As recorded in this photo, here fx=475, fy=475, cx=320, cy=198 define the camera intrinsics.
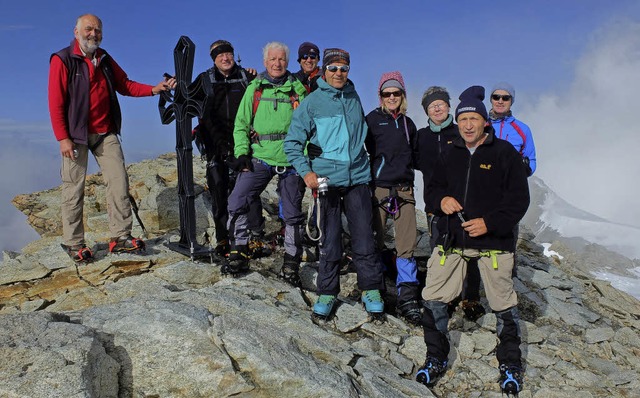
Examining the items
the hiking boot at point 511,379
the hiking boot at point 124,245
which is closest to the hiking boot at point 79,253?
the hiking boot at point 124,245

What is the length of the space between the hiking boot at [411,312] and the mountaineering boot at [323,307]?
1.28 m

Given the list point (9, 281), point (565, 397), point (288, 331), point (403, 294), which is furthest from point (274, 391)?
point (9, 281)

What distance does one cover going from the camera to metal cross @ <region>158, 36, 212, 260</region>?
807cm

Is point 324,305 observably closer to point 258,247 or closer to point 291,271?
point 291,271

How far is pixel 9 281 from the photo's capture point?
8203 mm

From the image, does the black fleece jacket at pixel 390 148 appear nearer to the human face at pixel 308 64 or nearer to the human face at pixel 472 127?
the human face at pixel 472 127

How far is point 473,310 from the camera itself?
7816 millimetres

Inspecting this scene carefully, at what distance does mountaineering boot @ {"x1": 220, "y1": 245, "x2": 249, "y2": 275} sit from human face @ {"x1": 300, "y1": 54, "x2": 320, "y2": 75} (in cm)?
376

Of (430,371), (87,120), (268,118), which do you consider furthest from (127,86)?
(430,371)

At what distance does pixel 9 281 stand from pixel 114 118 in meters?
3.35

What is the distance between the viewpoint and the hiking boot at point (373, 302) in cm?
691

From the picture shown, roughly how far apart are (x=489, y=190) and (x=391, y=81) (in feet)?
8.07

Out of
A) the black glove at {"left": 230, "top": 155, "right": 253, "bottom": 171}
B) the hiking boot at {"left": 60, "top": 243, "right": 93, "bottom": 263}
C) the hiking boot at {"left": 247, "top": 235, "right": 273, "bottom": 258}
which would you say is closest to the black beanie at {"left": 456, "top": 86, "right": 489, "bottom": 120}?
the black glove at {"left": 230, "top": 155, "right": 253, "bottom": 171}

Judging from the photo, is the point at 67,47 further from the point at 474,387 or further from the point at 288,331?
the point at 474,387
